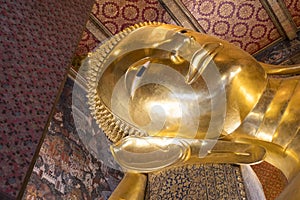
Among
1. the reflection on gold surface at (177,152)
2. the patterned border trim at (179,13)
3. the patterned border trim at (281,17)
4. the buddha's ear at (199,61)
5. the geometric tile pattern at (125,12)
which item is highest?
the buddha's ear at (199,61)

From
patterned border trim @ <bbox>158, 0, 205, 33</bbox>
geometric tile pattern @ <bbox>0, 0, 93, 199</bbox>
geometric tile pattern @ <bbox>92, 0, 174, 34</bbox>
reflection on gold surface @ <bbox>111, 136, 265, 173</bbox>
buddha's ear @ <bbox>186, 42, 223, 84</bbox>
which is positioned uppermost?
geometric tile pattern @ <bbox>0, 0, 93, 199</bbox>

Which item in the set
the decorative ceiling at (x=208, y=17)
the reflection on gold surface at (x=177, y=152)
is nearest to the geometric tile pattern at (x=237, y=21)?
the decorative ceiling at (x=208, y=17)

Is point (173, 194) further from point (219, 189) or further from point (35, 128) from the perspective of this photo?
point (35, 128)

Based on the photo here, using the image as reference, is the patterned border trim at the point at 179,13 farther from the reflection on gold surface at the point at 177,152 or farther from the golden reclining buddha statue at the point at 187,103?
the reflection on gold surface at the point at 177,152

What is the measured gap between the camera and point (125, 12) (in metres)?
3.68

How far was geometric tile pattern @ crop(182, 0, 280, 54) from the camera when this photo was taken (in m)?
3.74

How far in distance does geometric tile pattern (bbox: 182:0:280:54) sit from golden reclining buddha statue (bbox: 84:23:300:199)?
229cm

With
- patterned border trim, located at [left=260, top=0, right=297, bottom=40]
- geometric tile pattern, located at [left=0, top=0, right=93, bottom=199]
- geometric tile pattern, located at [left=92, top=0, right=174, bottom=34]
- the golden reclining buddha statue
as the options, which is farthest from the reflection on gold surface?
patterned border trim, located at [left=260, top=0, right=297, bottom=40]

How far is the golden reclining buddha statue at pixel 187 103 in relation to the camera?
52.4 inches

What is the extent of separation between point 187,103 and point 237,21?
105 inches

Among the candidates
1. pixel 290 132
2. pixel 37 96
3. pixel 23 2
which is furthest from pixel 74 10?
pixel 290 132

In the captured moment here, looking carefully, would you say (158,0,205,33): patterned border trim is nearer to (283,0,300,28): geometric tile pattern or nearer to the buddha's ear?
(283,0,300,28): geometric tile pattern

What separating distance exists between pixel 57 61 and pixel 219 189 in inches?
22.7

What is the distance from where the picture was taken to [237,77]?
4.58 ft
